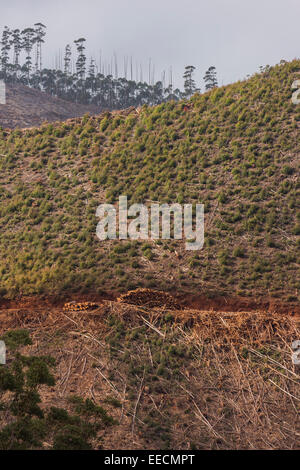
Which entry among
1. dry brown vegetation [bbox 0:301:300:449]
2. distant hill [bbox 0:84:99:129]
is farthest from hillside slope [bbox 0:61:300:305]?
distant hill [bbox 0:84:99:129]

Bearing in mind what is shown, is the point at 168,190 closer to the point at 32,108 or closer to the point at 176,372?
the point at 176,372

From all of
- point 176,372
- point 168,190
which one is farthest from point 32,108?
point 176,372

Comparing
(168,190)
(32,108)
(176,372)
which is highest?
(32,108)

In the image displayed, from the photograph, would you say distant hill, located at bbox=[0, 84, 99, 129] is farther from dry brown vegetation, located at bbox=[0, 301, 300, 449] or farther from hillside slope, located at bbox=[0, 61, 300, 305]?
dry brown vegetation, located at bbox=[0, 301, 300, 449]

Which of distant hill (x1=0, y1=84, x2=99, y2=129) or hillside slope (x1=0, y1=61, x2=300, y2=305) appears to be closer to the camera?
hillside slope (x1=0, y1=61, x2=300, y2=305)

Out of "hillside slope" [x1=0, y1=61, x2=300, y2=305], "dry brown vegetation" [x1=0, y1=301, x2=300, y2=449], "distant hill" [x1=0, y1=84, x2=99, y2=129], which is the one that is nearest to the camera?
"dry brown vegetation" [x1=0, y1=301, x2=300, y2=449]

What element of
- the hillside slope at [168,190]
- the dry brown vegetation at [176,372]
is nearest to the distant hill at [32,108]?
the hillside slope at [168,190]

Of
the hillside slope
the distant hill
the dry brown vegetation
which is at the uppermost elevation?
the distant hill
